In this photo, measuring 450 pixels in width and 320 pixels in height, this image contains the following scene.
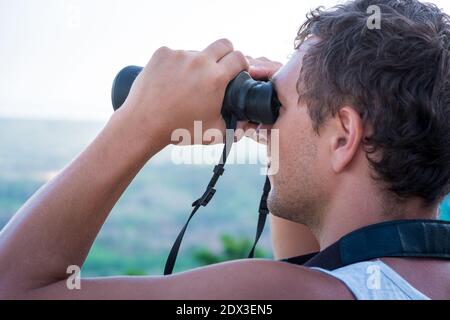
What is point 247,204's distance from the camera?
515cm

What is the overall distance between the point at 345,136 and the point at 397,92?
129 mm

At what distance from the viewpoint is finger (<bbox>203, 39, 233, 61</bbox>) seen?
4.55 ft

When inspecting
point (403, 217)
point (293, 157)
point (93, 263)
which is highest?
point (293, 157)

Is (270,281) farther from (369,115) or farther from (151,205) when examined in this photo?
(151,205)

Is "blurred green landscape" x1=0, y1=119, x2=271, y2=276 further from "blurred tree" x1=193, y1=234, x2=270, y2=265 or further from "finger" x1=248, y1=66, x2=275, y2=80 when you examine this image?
"finger" x1=248, y1=66, x2=275, y2=80

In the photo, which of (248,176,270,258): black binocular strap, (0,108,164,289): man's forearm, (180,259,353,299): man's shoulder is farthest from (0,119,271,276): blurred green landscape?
(180,259,353,299): man's shoulder

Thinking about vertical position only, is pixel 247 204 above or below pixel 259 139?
below

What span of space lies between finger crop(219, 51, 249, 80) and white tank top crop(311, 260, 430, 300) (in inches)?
17.8

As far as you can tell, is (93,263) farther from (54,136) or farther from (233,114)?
(233,114)

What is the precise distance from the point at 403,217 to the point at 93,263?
3.72m

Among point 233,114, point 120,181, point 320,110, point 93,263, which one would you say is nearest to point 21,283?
point 120,181

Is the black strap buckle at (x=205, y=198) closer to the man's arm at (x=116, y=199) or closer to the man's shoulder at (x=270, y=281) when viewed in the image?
the man's arm at (x=116, y=199)

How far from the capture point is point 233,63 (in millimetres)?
1399

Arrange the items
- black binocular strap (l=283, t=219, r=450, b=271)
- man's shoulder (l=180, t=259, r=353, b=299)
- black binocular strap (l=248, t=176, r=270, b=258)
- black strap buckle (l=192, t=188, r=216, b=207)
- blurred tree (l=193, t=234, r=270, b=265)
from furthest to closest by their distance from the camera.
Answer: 1. blurred tree (l=193, t=234, r=270, b=265)
2. black binocular strap (l=248, t=176, r=270, b=258)
3. black strap buckle (l=192, t=188, r=216, b=207)
4. black binocular strap (l=283, t=219, r=450, b=271)
5. man's shoulder (l=180, t=259, r=353, b=299)
